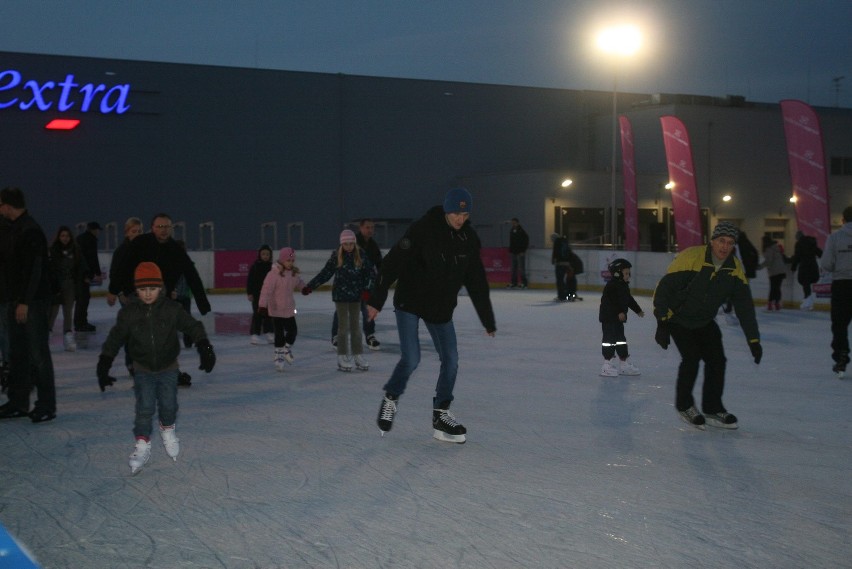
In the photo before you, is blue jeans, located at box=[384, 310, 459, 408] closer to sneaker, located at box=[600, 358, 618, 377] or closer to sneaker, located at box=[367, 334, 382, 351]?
sneaker, located at box=[600, 358, 618, 377]

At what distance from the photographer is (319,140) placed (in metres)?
40.4

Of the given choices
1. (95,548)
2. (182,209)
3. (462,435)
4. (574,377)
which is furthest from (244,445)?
(182,209)

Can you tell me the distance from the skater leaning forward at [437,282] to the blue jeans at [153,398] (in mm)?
1506

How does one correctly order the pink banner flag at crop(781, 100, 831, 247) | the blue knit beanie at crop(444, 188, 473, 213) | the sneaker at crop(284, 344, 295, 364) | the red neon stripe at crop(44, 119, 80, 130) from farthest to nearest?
the red neon stripe at crop(44, 119, 80, 130), the pink banner flag at crop(781, 100, 831, 247), the sneaker at crop(284, 344, 295, 364), the blue knit beanie at crop(444, 188, 473, 213)

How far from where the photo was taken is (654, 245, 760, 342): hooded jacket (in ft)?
24.5

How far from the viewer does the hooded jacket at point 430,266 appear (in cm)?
701

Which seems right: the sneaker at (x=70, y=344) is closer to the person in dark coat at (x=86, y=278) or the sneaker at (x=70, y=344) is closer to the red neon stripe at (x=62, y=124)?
the person in dark coat at (x=86, y=278)

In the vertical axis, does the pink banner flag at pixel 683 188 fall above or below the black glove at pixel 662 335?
above

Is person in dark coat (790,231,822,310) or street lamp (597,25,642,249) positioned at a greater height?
street lamp (597,25,642,249)

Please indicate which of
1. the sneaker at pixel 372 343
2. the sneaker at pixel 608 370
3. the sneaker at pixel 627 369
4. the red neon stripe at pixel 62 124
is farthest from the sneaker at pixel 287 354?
the red neon stripe at pixel 62 124

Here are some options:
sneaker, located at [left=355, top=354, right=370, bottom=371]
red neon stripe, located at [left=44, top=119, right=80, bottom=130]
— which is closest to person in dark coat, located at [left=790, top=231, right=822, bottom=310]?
sneaker, located at [left=355, top=354, right=370, bottom=371]

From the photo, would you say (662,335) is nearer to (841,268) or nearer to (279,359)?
(841,268)

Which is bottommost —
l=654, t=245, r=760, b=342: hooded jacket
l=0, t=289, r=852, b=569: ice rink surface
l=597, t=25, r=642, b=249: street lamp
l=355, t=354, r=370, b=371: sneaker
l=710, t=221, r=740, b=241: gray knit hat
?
l=0, t=289, r=852, b=569: ice rink surface

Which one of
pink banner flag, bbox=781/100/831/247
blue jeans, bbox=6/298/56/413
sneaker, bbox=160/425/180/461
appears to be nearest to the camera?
sneaker, bbox=160/425/180/461
